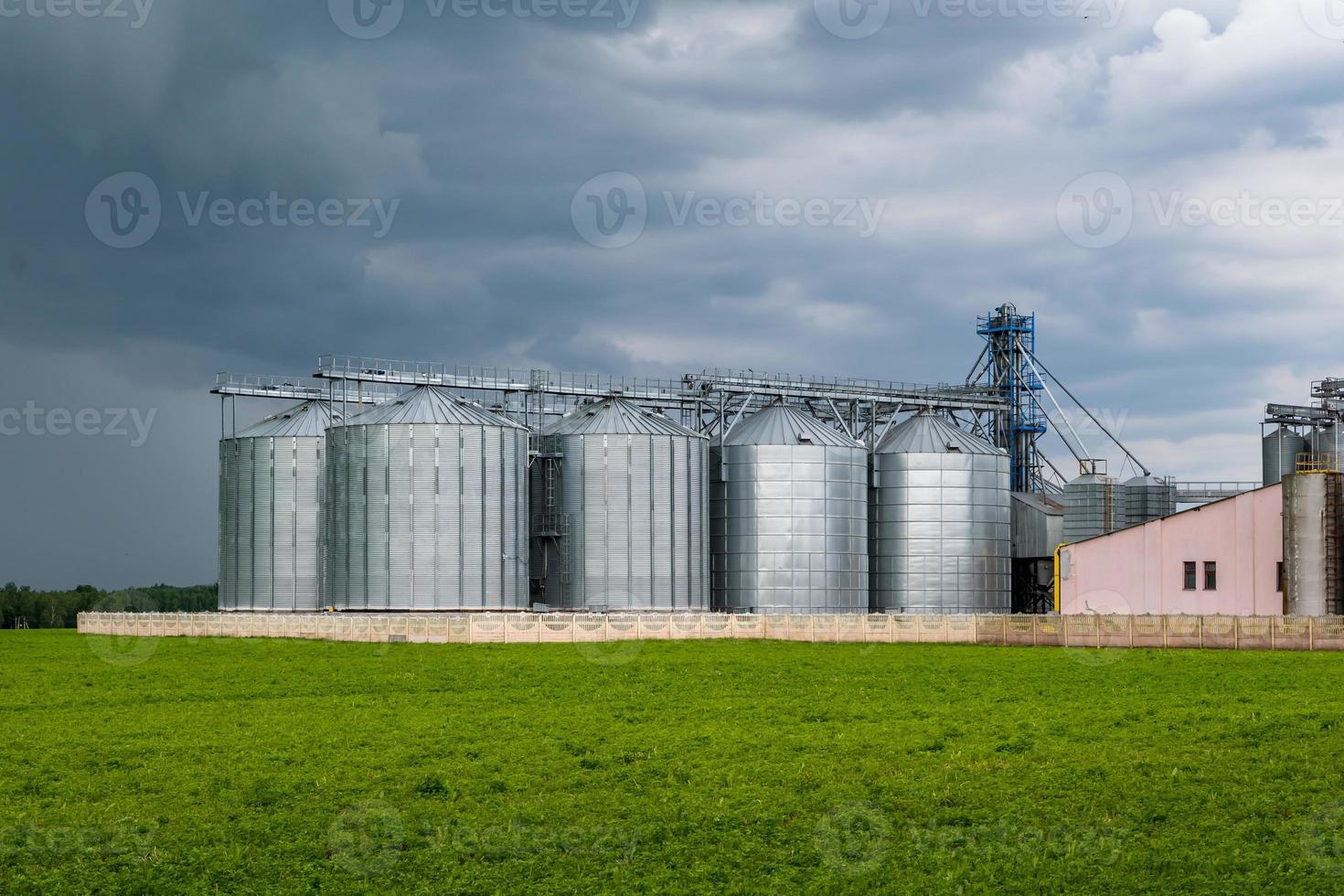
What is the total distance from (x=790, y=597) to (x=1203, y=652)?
40760mm

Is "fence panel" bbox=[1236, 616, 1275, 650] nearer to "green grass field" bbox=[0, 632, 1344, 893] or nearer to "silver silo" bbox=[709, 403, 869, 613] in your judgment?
"green grass field" bbox=[0, 632, 1344, 893]

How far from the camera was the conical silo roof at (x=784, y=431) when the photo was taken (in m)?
99.8

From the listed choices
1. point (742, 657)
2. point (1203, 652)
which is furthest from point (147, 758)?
point (1203, 652)

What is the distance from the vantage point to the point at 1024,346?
12138 centimetres

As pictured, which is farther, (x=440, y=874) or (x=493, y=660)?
(x=493, y=660)

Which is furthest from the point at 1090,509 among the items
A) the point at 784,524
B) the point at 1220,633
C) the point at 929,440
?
the point at 1220,633

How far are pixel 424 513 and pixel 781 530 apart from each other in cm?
2579

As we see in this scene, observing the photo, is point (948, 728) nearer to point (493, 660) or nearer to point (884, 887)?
point (884, 887)

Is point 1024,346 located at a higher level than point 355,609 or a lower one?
higher

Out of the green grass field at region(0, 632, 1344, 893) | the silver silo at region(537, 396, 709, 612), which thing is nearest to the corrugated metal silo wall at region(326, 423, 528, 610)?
the silver silo at region(537, 396, 709, 612)

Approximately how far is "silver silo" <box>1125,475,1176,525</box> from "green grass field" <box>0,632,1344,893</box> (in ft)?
194

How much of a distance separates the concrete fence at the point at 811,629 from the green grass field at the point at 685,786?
13.9 meters

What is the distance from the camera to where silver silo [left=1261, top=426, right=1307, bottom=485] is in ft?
367

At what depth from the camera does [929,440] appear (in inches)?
4168
